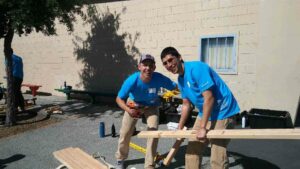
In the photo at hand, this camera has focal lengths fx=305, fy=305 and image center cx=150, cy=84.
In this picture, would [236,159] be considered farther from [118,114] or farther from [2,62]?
[2,62]

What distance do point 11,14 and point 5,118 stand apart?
10.1 feet

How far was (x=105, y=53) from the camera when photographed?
11.3 meters

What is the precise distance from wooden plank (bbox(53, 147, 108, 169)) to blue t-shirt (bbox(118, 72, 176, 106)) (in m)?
1.05

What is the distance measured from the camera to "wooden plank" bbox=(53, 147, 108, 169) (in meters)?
4.23

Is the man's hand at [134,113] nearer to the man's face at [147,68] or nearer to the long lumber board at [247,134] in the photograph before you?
the man's face at [147,68]

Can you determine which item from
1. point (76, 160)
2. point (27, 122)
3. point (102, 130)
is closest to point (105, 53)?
point (27, 122)

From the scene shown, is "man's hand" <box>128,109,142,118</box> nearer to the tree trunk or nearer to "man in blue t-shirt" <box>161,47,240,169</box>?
"man in blue t-shirt" <box>161,47,240,169</box>

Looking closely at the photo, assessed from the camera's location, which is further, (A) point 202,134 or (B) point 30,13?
(B) point 30,13

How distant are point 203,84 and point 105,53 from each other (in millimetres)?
8386

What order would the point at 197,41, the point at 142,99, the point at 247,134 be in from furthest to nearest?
the point at 197,41
the point at 142,99
the point at 247,134

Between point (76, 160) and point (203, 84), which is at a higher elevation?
point (203, 84)

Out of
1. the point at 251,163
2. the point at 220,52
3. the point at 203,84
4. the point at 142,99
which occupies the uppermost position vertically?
the point at 220,52

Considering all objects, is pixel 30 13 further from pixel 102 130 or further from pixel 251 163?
pixel 251 163

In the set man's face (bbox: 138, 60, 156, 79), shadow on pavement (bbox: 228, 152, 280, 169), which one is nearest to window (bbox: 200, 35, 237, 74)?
shadow on pavement (bbox: 228, 152, 280, 169)
